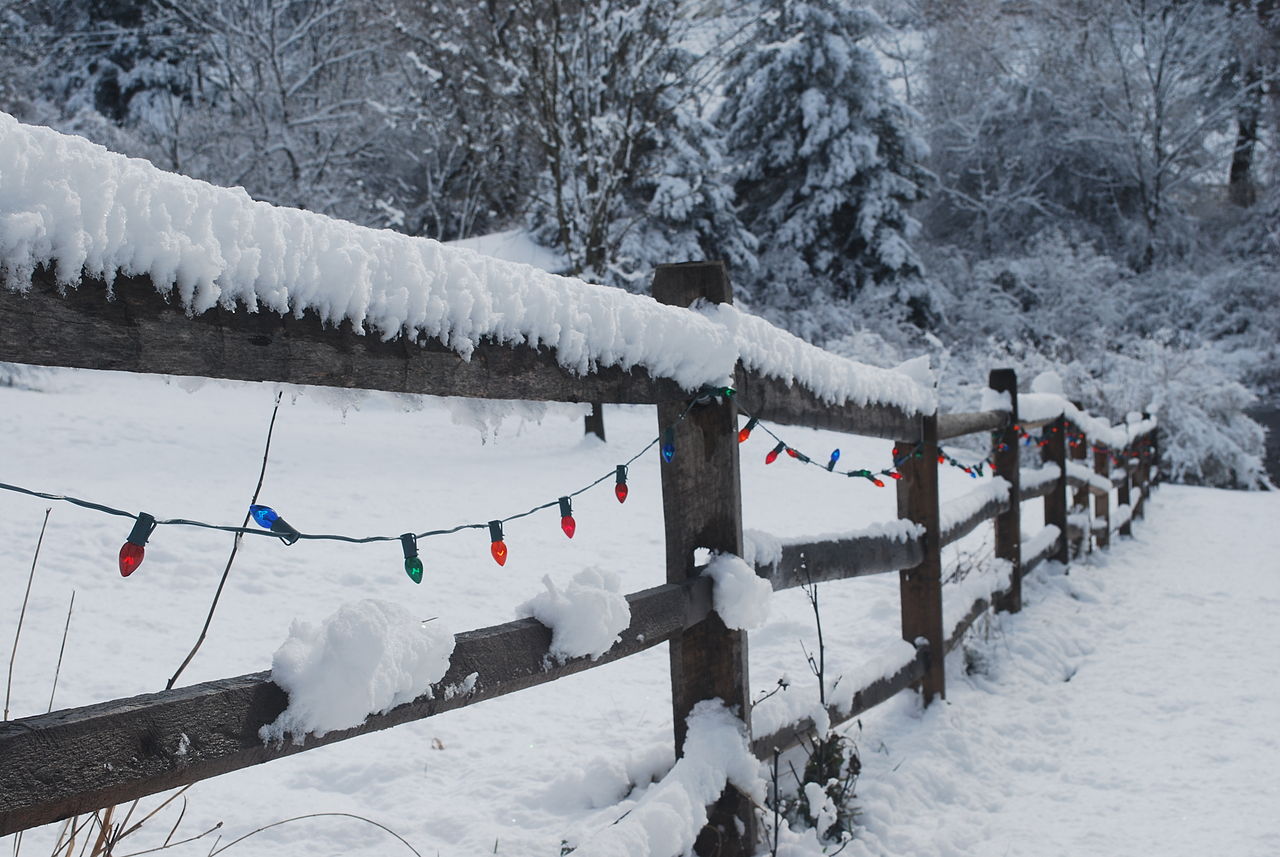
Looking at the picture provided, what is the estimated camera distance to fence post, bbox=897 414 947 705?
11.6ft

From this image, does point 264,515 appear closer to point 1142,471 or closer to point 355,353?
point 355,353

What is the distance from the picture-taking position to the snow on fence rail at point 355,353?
3.12ft

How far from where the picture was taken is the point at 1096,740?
11.1ft

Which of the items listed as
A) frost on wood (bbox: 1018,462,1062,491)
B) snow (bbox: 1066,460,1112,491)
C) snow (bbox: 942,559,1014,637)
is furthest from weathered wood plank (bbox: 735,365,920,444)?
snow (bbox: 1066,460,1112,491)

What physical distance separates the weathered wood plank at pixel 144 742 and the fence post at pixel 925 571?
2491 mm

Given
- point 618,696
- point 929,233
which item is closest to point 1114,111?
point 929,233

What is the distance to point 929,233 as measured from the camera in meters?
23.7

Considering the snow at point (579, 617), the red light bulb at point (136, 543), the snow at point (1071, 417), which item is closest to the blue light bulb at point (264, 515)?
the red light bulb at point (136, 543)

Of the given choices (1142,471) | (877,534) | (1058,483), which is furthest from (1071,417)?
(1142,471)

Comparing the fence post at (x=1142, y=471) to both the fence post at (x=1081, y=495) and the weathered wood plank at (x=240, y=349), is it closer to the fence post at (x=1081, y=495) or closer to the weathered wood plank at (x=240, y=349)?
the fence post at (x=1081, y=495)

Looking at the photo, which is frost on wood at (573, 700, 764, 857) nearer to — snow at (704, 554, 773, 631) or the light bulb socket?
snow at (704, 554, 773, 631)

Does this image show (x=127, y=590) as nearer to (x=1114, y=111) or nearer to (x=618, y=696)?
(x=618, y=696)

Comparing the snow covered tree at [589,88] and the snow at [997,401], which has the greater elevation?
the snow covered tree at [589,88]

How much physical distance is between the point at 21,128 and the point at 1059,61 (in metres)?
26.8
